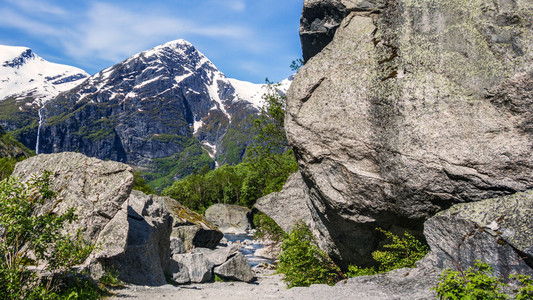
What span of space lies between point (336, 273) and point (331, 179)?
4716 millimetres

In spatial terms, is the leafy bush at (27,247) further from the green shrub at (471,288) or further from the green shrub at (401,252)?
the green shrub at (401,252)

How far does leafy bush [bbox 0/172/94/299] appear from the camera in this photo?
7877mm

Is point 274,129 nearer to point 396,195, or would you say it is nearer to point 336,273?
point 336,273

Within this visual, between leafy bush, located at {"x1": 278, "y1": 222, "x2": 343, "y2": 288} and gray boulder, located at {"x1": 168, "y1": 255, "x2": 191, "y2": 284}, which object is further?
gray boulder, located at {"x1": 168, "y1": 255, "x2": 191, "y2": 284}

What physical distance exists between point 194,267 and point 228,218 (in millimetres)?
49104

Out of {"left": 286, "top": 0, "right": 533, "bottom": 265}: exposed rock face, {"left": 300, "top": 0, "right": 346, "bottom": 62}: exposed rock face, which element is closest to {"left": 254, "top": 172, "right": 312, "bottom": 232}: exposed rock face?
{"left": 286, "top": 0, "right": 533, "bottom": 265}: exposed rock face

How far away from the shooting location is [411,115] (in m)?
10.6

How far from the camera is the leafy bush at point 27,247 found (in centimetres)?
788

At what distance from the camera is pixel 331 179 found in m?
12.0

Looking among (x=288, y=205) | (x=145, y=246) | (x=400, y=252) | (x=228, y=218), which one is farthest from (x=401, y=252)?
(x=228, y=218)

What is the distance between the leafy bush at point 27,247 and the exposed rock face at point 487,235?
407 inches

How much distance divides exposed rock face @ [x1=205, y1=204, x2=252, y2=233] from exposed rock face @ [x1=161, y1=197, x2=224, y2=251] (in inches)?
1419

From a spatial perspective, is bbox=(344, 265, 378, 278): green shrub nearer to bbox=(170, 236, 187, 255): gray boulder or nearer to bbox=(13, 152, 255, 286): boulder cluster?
bbox=(13, 152, 255, 286): boulder cluster

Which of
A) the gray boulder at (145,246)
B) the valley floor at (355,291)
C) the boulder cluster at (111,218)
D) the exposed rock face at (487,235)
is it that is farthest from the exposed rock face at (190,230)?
the exposed rock face at (487,235)
